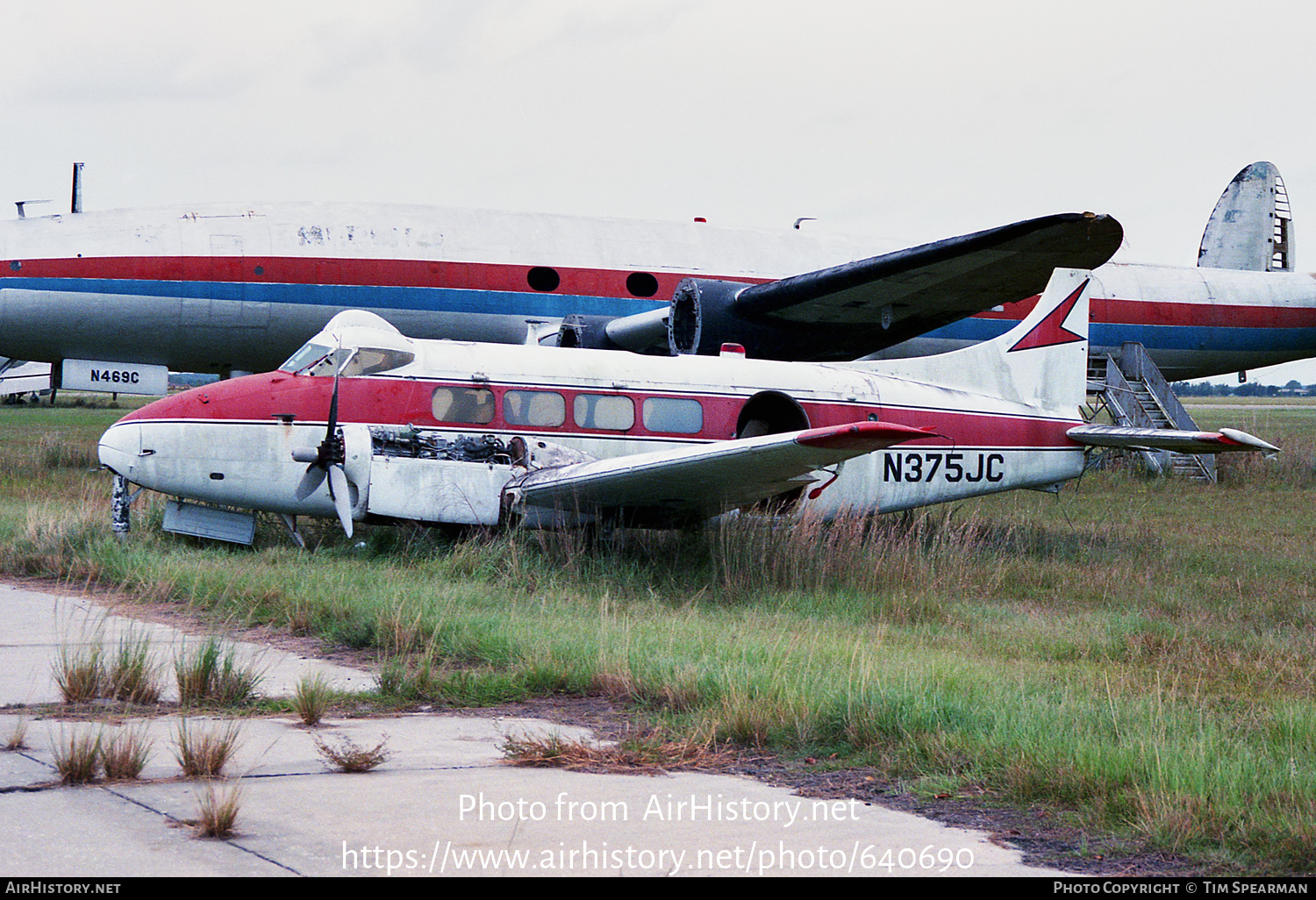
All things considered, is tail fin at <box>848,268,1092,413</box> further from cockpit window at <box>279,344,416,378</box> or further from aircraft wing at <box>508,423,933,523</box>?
cockpit window at <box>279,344,416,378</box>

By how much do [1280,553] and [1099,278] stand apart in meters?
9.98

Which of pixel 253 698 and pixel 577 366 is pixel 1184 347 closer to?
pixel 577 366

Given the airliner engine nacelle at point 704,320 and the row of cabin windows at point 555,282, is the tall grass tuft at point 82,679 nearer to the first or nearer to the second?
the airliner engine nacelle at point 704,320

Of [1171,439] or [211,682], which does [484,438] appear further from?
[1171,439]

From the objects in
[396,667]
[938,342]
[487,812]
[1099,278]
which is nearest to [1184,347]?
[1099,278]

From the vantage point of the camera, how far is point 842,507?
14031mm

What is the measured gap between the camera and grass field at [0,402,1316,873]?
526cm

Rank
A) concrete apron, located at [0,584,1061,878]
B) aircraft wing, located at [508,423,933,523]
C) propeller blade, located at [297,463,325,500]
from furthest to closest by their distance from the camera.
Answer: propeller blade, located at [297,463,325,500]
aircraft wing, located at [508,423,933,523]
concrete apron, located at [0,584,1061,878]

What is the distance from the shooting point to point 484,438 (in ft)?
39.5

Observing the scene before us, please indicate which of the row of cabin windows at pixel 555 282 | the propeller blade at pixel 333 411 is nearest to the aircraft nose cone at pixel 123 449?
the propeller blade at pixel 333 411

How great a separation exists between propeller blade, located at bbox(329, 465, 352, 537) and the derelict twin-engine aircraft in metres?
0.02

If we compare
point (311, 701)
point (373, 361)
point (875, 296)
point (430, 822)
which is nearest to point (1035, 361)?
point (875, 296)

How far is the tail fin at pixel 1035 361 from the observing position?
15062mm

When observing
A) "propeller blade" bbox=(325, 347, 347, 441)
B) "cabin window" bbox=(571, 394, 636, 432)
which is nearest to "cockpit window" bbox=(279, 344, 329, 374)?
"propeller blade" bbox=(325, 347, 347, 441)
